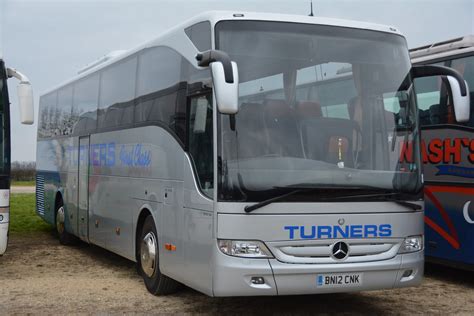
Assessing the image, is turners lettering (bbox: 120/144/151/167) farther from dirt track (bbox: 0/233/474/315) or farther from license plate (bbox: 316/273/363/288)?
license plate (bbox: 316/273/363/288)

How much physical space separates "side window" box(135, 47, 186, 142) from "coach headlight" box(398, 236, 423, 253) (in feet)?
8.65

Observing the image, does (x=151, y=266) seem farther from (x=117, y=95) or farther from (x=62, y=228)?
(x=62, y=228)

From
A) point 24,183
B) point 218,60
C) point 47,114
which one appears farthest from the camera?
point 24,183

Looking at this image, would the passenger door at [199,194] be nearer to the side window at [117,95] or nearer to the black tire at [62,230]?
the side window at [117,95]

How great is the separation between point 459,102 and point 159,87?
3.60m

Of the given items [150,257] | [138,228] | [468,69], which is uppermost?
[468,69]

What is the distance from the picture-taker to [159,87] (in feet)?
28.5

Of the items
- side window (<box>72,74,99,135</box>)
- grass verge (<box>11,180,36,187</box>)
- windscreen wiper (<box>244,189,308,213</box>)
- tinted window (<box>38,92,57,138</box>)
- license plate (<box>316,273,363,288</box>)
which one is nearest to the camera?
windscreen wiper (<box>244,189,308,213</box>)

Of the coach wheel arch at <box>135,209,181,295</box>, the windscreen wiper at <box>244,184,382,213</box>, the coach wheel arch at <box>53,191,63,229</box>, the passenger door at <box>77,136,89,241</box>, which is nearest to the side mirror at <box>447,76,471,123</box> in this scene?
the windscreen wiper at <box>244,184,382,213</box>

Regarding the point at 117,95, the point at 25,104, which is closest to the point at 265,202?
the point at 117,95

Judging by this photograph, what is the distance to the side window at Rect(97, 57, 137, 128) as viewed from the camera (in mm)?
9930

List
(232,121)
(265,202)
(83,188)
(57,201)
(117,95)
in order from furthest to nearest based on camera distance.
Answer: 1. (57,201)
2. (83,188)
3. (117,95)
4. (232,121)
5. (265,202)

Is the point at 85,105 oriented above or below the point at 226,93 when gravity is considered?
above

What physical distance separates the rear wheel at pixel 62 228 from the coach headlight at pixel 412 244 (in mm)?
8173
